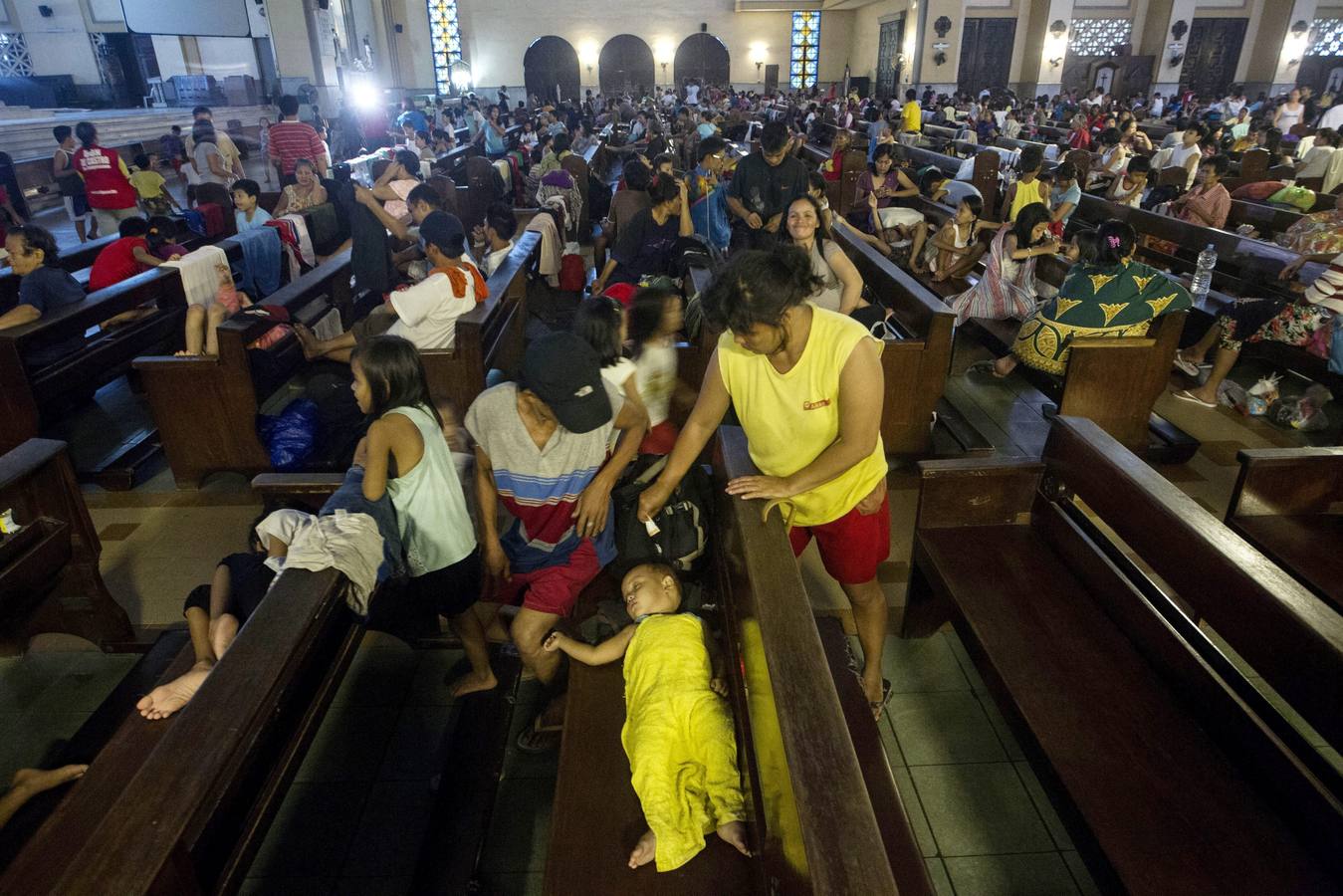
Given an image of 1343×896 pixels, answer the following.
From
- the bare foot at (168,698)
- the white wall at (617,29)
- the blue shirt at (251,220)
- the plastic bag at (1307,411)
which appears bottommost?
the plastic bag at (1307,411)

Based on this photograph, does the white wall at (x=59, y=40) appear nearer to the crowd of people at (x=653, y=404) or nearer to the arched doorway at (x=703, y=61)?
the crowd of people at (x=653, y=404)

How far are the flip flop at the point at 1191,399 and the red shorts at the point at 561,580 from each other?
450cm

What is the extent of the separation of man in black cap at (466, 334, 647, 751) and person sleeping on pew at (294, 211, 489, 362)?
194 cm

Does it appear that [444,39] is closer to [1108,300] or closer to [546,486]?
[1108,300]

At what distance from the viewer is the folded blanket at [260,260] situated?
18.9 feet

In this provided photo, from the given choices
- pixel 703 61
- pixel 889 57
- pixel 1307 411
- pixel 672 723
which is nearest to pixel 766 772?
pixel 672 723

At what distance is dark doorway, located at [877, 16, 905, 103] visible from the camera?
25703 millimetres

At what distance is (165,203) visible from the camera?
319 inches

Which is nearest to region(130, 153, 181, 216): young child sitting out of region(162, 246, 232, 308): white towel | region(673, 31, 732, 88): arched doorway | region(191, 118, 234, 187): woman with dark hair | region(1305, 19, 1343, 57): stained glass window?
region(191, 118, 234, 187): woman with dark hair

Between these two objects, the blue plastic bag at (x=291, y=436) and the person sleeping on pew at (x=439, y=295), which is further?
the person sleeping on pew at (x=439, y=295)

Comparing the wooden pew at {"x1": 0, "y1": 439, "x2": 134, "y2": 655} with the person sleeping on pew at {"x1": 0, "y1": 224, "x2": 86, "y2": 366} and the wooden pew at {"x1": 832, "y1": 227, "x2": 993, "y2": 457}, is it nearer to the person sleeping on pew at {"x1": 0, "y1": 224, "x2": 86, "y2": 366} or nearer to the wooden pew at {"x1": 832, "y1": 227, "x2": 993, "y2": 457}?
the person sleeping on pew at {"x1": 0, "y1": 224, "x2": 86, "y2": 366}

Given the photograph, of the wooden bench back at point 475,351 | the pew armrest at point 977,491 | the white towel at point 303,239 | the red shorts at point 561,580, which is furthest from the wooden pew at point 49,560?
the white towel at point 303,239

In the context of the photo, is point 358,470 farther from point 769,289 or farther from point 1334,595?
point 1334,595

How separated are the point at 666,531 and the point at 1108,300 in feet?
10.4
